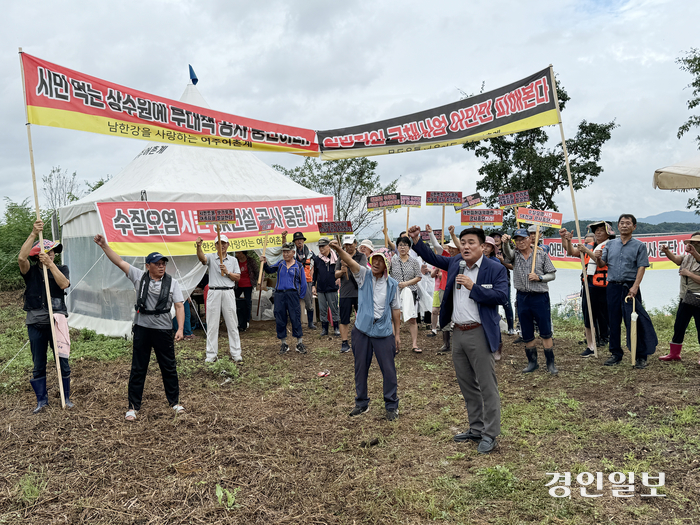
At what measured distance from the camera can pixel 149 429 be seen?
4.68 meters

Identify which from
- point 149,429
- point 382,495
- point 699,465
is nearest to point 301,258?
point 149,429

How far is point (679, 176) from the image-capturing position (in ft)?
17.5

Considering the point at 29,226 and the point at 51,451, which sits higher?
the point at 29,226

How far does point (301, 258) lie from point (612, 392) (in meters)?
6.75

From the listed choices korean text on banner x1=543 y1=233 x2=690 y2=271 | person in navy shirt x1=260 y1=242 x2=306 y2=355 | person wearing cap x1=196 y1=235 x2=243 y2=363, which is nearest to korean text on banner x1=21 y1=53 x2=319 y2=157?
person wearing cap x1=196 y1=235 x2=243 y2=363

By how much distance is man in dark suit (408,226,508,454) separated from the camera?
12.8ft

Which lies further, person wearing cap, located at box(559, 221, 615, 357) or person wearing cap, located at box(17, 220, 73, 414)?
person wearing cap, located at box(559, 221, 615, 357)

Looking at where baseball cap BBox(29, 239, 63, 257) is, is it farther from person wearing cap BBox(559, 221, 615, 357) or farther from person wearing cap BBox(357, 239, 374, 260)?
person wearing cap BBox(559, 221, 615, 357)

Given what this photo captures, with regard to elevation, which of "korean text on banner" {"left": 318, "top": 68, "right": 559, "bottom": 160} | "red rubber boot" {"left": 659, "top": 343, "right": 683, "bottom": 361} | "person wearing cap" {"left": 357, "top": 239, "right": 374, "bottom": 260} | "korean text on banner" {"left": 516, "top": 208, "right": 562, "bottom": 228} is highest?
"korean text on banner" {"left": 318, "top": 68, "right": 559, "bottom": 160}

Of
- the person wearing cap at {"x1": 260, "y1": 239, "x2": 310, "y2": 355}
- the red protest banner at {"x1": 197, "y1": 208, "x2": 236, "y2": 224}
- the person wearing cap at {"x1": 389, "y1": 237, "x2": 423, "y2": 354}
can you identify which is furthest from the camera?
the person wearing cap at {"x1": 260, "y1": 239, "x2": 310, "y2": 355}

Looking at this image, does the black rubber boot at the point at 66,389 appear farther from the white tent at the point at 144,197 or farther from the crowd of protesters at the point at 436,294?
the white tent at the point at 144,197

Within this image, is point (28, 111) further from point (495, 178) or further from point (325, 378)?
point (495, 178)

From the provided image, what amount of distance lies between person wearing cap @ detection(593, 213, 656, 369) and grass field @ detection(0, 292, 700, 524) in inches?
14.3

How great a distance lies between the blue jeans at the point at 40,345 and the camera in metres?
5.24
